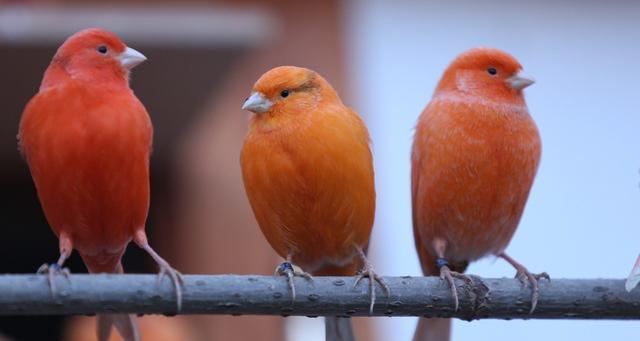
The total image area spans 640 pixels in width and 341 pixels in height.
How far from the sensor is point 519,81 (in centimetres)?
594

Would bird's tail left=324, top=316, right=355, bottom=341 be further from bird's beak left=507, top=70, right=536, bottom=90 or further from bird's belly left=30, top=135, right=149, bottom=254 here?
bird's beak left=507, top=70, right=536, bottom=90

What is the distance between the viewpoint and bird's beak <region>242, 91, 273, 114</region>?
5312mm

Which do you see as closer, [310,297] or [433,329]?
[310,297]

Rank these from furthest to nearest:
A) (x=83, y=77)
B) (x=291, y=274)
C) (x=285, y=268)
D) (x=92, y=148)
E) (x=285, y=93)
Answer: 1. (x=285, y=93)
2. (x=83, y=77)
3. (x=92, y=148)
4. (x=285, y=268)
5. (x=291, y=274)

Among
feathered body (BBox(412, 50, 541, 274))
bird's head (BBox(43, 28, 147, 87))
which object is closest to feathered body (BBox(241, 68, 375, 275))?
feathered body (BBox(412, 50, 541, 274))

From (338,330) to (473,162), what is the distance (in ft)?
2.93

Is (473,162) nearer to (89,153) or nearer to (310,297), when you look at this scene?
(310,297)

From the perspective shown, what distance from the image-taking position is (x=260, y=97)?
5.37 meters

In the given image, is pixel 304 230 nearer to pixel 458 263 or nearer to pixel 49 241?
pixel 458 263

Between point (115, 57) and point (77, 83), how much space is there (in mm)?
218

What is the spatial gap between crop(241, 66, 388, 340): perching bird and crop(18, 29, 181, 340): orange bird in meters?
0.47

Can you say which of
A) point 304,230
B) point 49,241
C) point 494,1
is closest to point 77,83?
point 304,230

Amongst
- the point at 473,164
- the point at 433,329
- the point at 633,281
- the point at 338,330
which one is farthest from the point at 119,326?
the point at 633,281

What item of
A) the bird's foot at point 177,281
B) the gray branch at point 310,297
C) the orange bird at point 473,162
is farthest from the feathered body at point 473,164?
the bird's foot at point 177,281
